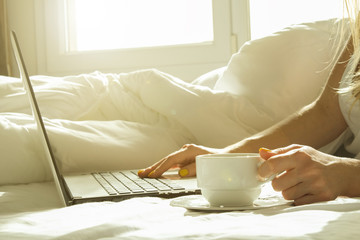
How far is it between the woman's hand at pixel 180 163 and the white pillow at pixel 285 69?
394 mm

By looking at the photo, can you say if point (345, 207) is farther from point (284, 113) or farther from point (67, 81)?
point (67, 81)

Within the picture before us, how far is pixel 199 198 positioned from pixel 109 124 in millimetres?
596

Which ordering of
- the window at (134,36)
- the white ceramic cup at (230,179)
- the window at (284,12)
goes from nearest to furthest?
the white ceramic cup at (230,179) → the window at (284,12) → the window at (134,36)

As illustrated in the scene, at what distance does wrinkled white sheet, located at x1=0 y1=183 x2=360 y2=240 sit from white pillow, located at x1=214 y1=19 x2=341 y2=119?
2.46ft

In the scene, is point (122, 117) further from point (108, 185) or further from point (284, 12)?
point (284, 12)

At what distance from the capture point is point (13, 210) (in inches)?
31.3

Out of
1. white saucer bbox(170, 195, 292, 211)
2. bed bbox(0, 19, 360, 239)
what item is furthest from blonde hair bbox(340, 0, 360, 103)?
white saucer bbox(170, 195, 292, 211)

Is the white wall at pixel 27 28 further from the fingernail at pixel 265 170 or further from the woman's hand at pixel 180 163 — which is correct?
the fingernail at pixel 265 170

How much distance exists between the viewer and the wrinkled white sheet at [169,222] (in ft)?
1.71

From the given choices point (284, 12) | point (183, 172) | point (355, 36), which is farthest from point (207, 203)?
point (284, 12)

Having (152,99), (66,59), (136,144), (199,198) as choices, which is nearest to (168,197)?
(199,198)

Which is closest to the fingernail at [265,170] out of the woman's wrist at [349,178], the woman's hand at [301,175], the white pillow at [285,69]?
the woman's hand at [301,175]

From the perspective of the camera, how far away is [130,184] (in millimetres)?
928

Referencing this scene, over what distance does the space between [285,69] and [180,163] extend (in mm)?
534
